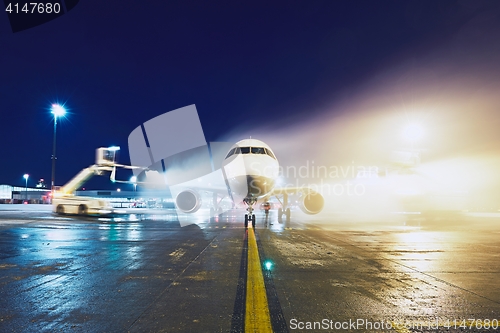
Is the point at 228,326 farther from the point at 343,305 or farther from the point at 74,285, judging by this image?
the point at 74,285

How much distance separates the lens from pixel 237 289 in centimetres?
481

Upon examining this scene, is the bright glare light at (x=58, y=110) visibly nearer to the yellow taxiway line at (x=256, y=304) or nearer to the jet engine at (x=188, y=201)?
the jet engine at (x=188, y=201)

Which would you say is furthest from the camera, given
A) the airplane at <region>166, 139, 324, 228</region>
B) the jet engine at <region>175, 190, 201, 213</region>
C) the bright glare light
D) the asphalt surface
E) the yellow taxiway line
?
the bright glare light

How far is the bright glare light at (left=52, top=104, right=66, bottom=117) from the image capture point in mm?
31422

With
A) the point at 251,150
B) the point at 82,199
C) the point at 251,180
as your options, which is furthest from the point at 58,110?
the point at 251,180

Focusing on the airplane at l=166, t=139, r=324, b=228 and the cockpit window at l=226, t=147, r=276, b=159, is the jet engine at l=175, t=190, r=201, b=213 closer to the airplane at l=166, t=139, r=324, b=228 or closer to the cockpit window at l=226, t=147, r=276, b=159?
the airplane at l=166, t=139, r=324, b=228

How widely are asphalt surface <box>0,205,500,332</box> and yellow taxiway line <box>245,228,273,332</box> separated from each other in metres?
0.06

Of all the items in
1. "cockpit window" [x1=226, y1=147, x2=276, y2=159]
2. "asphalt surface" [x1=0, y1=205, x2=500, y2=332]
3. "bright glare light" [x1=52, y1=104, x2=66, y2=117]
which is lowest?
"asphalt surface" [x1=0, y1=205, x2=500, y2=332]

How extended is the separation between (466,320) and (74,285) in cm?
551

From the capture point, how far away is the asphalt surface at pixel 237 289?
3.49 metres

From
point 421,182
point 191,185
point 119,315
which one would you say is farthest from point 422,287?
point 421,182

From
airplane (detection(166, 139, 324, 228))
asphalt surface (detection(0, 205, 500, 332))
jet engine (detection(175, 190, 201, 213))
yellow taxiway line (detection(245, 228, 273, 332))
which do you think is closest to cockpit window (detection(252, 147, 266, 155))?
airplane (detection(166, 139, 324, 228))

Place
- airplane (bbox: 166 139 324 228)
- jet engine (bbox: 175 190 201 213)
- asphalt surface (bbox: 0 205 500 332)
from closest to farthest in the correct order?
asphalt surface (bbox: 0 205 500 332)
airplane (bbox: 166 139 324 228)
jet engine (bbox: 175 190 201 213)

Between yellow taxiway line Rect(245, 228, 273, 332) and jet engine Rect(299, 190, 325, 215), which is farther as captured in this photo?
jet engine Rect(299, 190, 325, 215)
